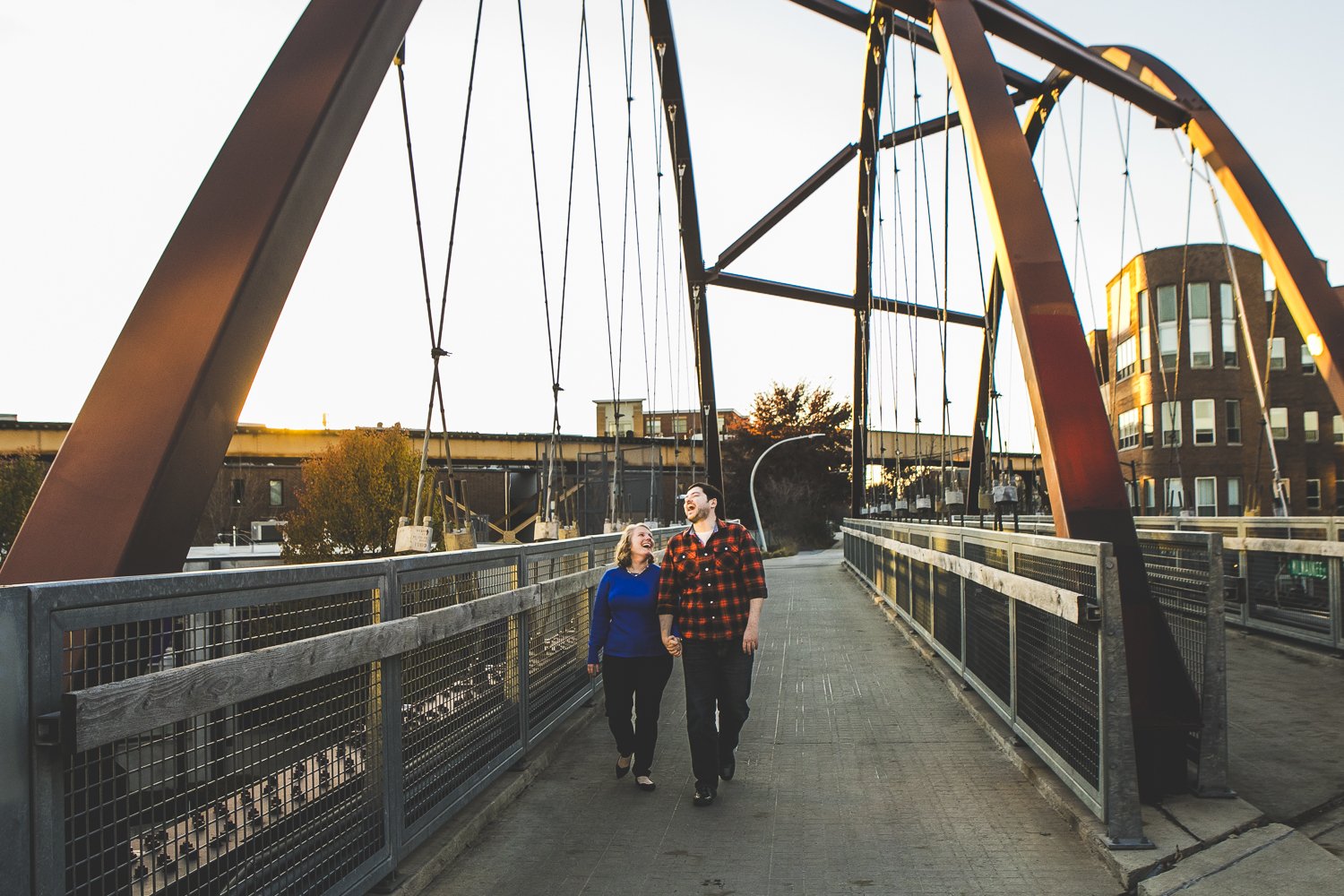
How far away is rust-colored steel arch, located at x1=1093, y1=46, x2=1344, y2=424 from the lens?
1284 centimetres

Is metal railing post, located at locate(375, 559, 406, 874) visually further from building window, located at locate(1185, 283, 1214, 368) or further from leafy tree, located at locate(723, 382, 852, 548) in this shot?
leafy tree, located at locate(723, 382, 852, 548)

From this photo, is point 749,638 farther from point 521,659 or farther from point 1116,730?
point 1116,730

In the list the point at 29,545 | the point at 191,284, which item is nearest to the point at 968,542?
the point at 191,284

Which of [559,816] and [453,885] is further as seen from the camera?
[559,816]

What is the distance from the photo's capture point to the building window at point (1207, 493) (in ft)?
141

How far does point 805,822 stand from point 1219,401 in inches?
1692

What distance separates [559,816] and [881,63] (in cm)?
1996

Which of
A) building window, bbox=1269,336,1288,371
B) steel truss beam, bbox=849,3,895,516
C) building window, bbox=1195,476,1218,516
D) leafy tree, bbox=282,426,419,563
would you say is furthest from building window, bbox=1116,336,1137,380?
leafy tree, bbox=282,426,419,563

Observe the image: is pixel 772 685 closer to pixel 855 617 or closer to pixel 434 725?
pixel 434 725

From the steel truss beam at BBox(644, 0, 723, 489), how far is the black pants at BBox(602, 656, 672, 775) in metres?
18.4

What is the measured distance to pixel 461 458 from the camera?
6391cm

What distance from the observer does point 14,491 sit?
47.0 m

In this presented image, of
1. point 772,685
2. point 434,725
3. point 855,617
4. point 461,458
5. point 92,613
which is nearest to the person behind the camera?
point 92,613

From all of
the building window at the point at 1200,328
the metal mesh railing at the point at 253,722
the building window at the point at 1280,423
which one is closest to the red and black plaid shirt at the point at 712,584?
the metal mesh railing at the point at 253,722
